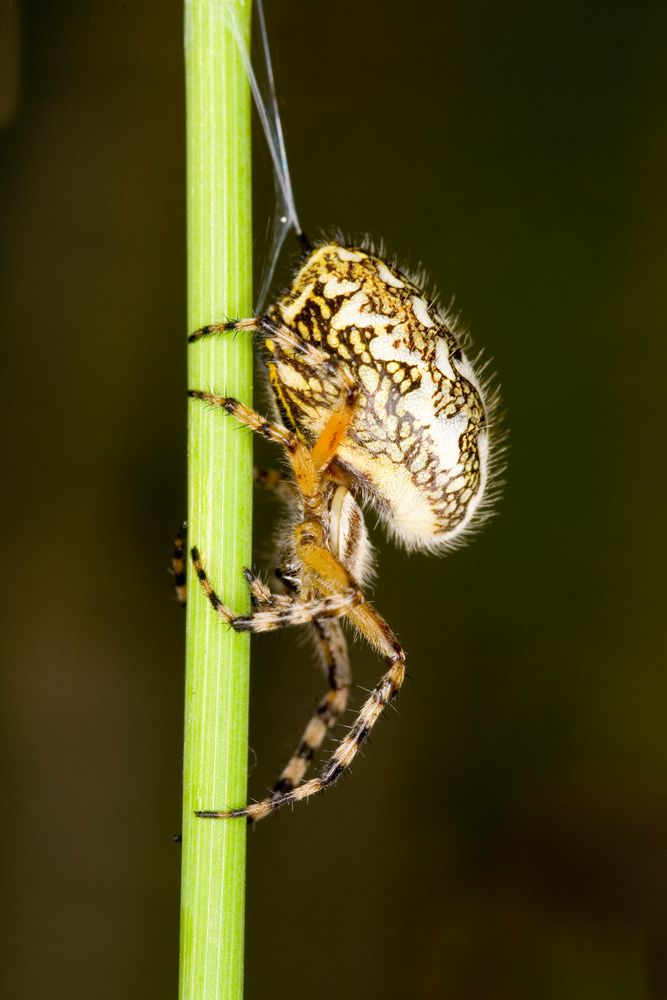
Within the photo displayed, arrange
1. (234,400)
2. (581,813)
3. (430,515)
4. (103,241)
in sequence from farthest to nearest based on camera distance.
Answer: (103,241) < (581,813) < (430,515) < (234,400)

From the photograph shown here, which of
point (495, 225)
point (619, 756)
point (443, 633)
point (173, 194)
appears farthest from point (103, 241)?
point (619, 756)

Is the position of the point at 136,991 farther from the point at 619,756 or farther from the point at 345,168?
the point at 345,168

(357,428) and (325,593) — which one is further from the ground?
(357,428)

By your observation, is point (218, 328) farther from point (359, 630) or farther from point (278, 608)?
point (359, 630)

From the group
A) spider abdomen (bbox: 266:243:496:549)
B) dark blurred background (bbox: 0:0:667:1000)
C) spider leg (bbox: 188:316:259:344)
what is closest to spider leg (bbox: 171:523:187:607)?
spider abdomen (bbox: 266:243:496:549)

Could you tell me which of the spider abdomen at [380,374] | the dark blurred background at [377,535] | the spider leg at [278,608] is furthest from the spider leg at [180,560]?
the dark blurred background at [377,535]

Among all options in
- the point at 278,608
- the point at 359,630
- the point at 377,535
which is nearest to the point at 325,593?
the point at 359,630
